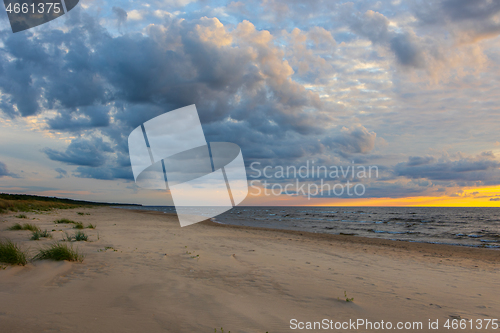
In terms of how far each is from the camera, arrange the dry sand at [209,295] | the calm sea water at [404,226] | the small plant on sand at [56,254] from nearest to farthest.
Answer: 1. the dry sand at [209,295]
2. the small plant on sand at [56,254]
3. the calm sea water at [404,226]

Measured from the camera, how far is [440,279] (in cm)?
784

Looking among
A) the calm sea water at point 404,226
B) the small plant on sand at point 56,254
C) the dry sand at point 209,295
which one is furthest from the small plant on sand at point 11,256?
the calm sea water at point 404,226

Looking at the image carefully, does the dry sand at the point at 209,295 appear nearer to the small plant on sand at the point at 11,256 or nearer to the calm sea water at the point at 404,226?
the small plant on sand at the point at 11,256

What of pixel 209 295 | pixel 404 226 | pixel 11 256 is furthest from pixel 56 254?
pixel 404 226

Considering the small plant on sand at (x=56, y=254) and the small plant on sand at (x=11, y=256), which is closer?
the small plant on sand at (x=11, y=256)

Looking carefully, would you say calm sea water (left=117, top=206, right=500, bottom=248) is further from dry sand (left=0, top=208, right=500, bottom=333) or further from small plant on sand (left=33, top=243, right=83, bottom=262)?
small plant on sand (left=33, top=243, right=83, bottom=262)

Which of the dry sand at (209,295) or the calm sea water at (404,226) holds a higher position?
the dry sand at (209,295)

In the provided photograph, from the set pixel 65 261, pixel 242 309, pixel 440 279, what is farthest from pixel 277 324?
pixel 440 279

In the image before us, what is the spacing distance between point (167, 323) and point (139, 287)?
5.97 ft

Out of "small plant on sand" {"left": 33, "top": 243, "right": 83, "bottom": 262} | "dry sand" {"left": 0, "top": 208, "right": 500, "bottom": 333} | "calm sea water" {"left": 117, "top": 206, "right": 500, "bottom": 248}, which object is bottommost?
"calm sea water" {"left": 117, "top": 206, "right": 500, "bottom": 248}

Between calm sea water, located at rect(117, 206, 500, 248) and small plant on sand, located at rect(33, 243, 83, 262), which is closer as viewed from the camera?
small plant on sand, located at rect(33, 243, 83, 262)

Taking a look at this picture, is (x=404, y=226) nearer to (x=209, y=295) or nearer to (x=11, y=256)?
(x=209, y=295)

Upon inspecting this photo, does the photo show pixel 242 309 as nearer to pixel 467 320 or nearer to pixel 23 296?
pixel 23 296

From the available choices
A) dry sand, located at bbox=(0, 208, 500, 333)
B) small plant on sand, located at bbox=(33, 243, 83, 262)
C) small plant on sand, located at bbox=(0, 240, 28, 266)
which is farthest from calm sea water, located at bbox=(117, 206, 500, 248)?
small plant on sand, located at bbox=(0, 240, 28, 266)
